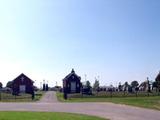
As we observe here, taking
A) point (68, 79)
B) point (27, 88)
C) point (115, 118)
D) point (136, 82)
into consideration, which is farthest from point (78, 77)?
point (115, 118)

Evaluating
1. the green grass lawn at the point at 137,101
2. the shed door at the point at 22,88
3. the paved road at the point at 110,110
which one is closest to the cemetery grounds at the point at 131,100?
the green grass lawn at the point at 137,101

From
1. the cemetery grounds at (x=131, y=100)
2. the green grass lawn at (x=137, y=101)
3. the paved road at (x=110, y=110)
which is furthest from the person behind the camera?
the cemetery grounds at (x=131, y=100)

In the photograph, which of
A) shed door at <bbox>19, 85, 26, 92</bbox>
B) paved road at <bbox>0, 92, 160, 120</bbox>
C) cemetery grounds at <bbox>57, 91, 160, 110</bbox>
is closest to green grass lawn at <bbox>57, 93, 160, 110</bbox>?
cemetery grounds at <bbox>57, 91, 160, 110</bbox>

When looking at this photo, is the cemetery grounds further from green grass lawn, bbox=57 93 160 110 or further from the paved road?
the paved road

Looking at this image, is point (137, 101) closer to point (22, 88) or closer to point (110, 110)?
point (110, 110)

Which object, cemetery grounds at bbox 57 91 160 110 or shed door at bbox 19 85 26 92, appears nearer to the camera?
cemetery grounds at bbox 57 91 160 110

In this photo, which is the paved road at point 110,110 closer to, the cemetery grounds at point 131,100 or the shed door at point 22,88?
the cemetery grounds at point 131,100

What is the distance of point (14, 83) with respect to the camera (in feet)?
288

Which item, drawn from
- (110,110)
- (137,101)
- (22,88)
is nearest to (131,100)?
(137,101)

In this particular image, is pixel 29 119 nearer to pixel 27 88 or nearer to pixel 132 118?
pixel 132 118

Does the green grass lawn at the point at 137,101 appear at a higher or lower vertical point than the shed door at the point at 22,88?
lower

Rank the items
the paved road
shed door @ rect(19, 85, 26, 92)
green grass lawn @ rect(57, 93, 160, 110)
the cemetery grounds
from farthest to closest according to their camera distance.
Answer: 1. shed door @ rect(19, 85, 26, 92)
2. the cemetery grounds
3. green grass lawn @ rect(57, 93, 160, 110)
4. the paved road

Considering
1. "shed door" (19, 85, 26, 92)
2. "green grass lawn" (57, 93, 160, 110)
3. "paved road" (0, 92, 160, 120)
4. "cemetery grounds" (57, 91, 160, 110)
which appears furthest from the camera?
"shed door" (19, 85, 26, 92)

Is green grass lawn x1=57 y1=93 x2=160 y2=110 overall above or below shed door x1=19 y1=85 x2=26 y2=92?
below
